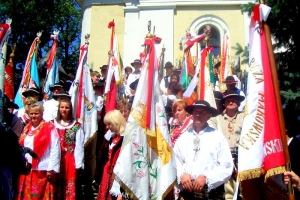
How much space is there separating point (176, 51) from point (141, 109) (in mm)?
13711

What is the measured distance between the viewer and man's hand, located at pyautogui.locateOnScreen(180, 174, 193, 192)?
4.50 m

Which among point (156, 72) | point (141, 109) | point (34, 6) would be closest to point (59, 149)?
point (141, 109)

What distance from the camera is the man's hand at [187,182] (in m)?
4.50

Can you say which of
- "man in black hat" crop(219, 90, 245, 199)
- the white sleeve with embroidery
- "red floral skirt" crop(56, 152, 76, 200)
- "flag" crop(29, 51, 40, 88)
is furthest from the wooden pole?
"flag" crop(29, 51, 40, 88)

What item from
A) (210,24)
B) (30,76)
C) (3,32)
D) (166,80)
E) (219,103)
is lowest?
(219,103)

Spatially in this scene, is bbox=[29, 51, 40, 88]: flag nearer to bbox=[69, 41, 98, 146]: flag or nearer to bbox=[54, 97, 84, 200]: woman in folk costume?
bbox=[69, 41, 98, 146]: flag

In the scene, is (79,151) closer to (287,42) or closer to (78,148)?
(78,148)

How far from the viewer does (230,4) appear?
19.4 m

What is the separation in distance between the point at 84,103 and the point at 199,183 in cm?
417

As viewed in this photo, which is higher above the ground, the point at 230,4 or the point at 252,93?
the point at 230,4

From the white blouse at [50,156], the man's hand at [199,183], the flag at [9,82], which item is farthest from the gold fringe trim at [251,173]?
the flag at [9,82]

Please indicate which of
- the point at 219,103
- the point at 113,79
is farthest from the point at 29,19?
the point at 219,103

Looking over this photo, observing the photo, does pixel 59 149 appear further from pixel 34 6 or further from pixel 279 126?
pixel 34 6

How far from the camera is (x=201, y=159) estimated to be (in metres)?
4.64
